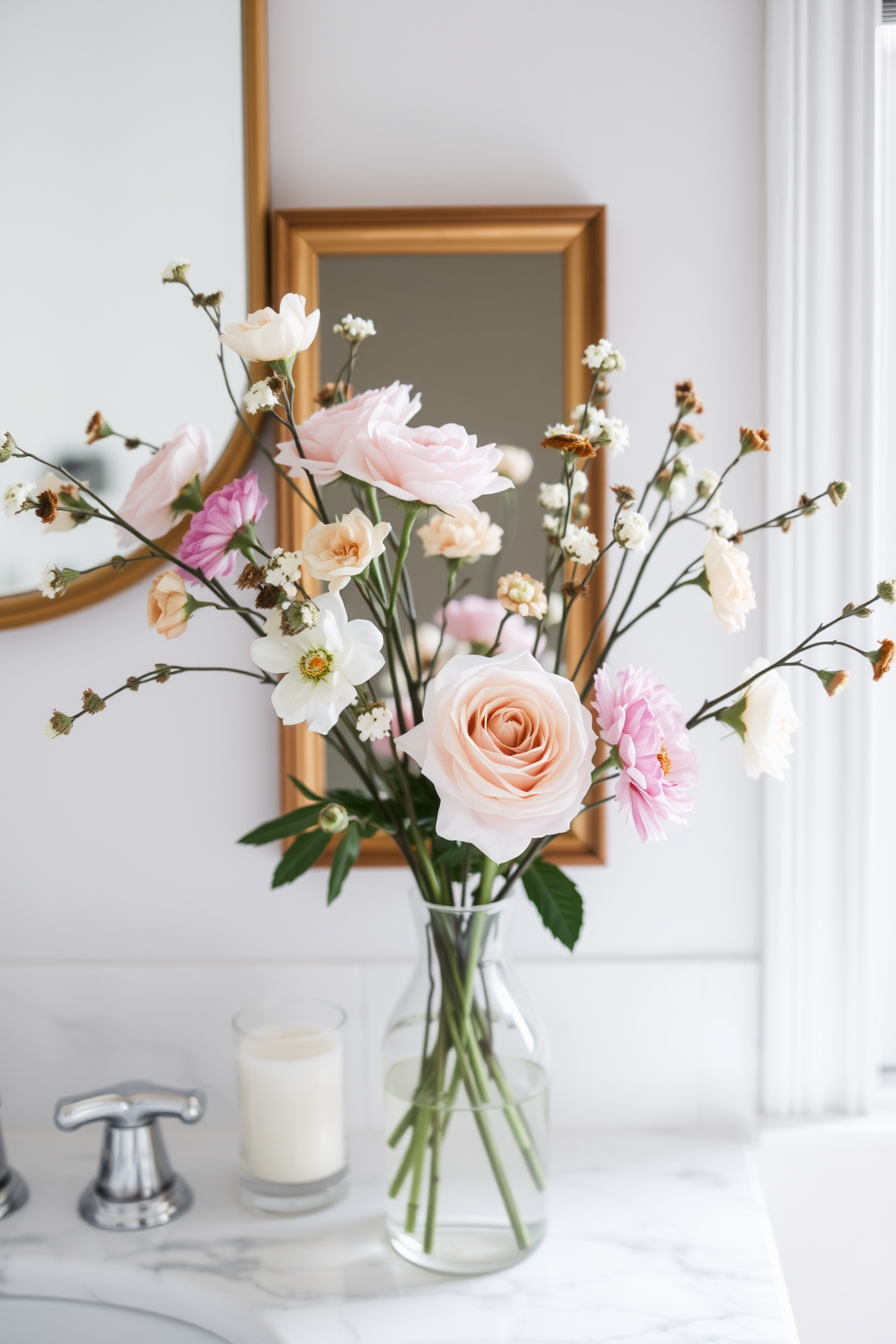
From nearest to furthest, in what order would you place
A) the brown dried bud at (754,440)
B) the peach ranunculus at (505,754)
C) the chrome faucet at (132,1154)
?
the peach ranunculus at (505,754) < the brown dried bud at (754,440) < the chrome faucet at (132,1154)

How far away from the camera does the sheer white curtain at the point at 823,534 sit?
36.4 inches

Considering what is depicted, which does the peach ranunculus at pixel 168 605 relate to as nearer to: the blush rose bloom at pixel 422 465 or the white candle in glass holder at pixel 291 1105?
the blush rose bloom at pixel 422 465

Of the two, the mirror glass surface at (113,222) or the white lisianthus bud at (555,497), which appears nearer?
the white lisianthus bud at (555,497)

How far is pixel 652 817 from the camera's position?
603 millimetres

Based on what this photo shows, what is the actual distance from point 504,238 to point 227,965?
28.6 inches

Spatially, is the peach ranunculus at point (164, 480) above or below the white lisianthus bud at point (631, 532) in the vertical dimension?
above

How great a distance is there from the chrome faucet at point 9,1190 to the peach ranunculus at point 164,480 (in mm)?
582

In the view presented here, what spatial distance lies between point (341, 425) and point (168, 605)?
0.15 metres

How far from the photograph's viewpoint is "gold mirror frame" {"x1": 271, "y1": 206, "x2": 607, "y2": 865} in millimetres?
934

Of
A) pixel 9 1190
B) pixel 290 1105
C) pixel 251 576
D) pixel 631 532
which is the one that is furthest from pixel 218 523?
pixel 9 1190

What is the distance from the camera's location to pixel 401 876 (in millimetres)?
1009

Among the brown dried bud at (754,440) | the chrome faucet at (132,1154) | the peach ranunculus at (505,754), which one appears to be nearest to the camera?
the peach ranunculus at (505,754)

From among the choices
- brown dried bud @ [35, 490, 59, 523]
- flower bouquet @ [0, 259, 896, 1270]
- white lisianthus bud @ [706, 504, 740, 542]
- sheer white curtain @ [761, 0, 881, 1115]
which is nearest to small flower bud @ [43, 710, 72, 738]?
flower bouquet @ [0, 259, 896, 1270]

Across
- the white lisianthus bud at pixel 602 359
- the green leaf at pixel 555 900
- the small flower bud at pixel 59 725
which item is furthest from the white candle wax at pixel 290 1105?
the white lisianthus bud at pixel 602 359
